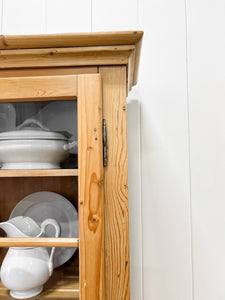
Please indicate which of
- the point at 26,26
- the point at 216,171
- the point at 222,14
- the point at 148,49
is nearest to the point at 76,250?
the point at 216,171

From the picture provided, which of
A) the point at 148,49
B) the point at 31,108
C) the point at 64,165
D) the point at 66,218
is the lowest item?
the point at 66,218

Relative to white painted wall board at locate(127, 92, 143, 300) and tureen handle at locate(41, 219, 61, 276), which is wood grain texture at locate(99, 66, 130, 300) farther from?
white painted wall board at locate(127, 92, 143, 300)

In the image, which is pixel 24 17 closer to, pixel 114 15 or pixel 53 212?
pixel 114 15

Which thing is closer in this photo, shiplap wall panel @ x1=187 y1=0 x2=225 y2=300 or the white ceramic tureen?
the white ceramic tureen

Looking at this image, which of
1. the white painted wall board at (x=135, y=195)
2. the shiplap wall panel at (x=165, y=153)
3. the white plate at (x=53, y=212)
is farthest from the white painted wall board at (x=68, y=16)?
the white plate at (x=53, y=212)

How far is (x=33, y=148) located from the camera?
64 cm

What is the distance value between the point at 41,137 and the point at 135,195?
0.46 m

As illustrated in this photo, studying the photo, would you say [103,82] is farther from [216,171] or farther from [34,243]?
[216,171]

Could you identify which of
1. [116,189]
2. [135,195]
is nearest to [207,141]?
[135,195]

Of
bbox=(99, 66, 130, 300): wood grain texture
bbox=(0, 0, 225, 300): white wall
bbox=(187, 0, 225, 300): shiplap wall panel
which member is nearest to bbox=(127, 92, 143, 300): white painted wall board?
bbox=(0, 0, 225, 300): white wall

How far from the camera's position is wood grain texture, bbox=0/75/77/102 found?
24.9 inches

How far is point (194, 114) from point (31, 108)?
59 cm

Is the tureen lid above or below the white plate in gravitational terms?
above

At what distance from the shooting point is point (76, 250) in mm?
610
